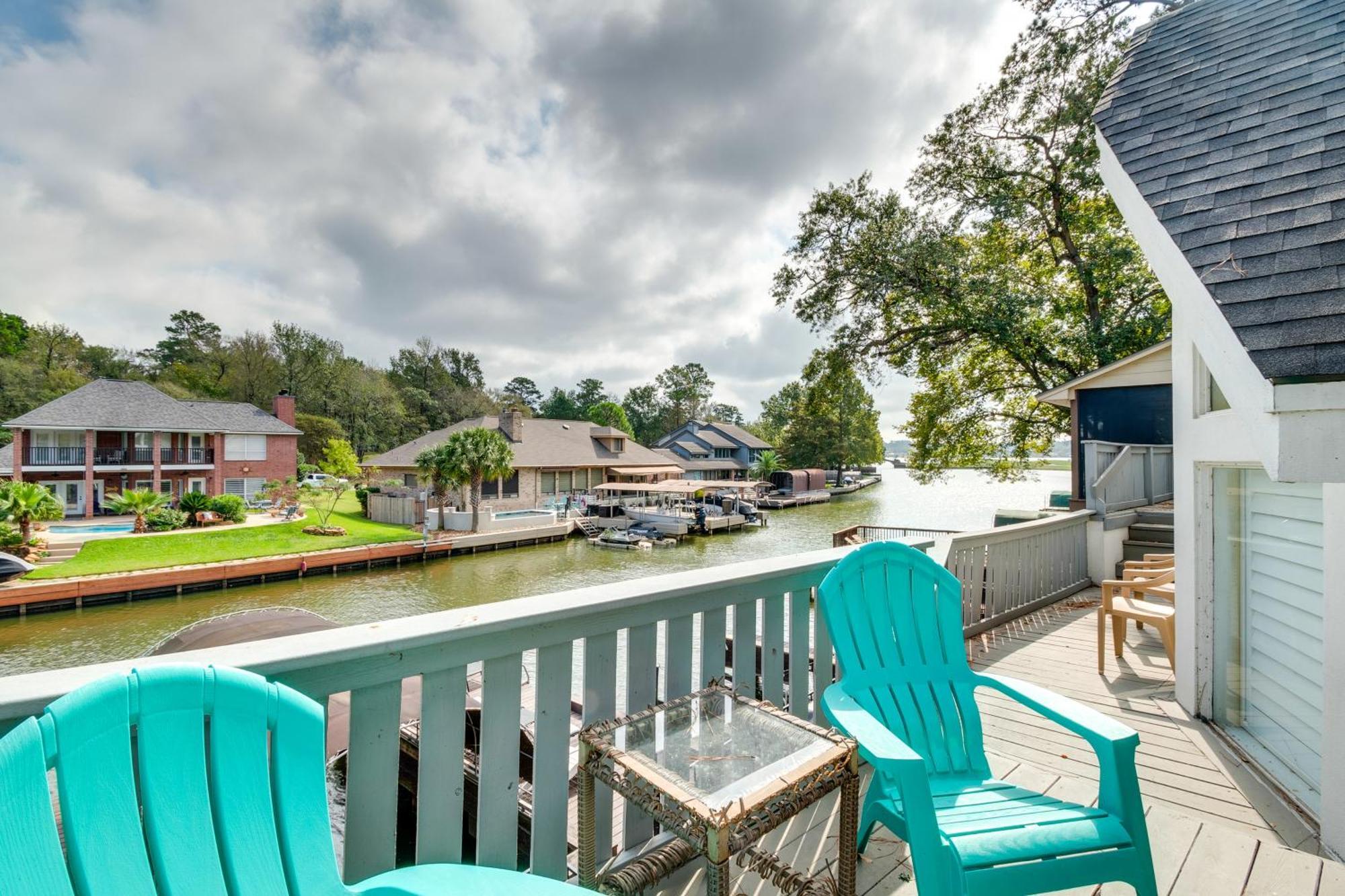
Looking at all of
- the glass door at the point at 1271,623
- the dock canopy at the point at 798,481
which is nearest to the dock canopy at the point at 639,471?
the dock canopy at the point at 798,481

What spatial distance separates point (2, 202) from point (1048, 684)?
1900cm

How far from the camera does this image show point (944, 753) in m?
1.96

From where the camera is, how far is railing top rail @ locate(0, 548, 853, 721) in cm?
89

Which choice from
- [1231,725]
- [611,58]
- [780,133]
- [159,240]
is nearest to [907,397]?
[780,133]

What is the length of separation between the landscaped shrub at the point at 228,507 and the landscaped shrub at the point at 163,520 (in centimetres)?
101

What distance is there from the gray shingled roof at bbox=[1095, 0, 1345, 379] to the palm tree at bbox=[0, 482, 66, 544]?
22.3m

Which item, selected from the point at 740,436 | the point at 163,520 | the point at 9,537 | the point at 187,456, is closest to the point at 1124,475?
the point at 9,537

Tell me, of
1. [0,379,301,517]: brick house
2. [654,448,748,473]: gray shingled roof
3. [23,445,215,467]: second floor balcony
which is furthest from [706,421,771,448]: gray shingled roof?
[23,445,215,467]: second floor balcony

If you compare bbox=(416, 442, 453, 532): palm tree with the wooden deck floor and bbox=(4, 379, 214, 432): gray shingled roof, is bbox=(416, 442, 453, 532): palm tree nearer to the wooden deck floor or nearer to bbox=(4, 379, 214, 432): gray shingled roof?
bbox=(4, 379, 214, 432): gray shingled roof

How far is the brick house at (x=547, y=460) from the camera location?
1044 inches

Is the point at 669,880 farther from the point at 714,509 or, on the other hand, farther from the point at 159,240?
the point at 714,509

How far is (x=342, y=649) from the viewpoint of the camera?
1.13m

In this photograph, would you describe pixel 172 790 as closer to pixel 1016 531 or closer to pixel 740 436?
pixel 1016 531

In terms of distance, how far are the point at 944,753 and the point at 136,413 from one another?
1173 inches
